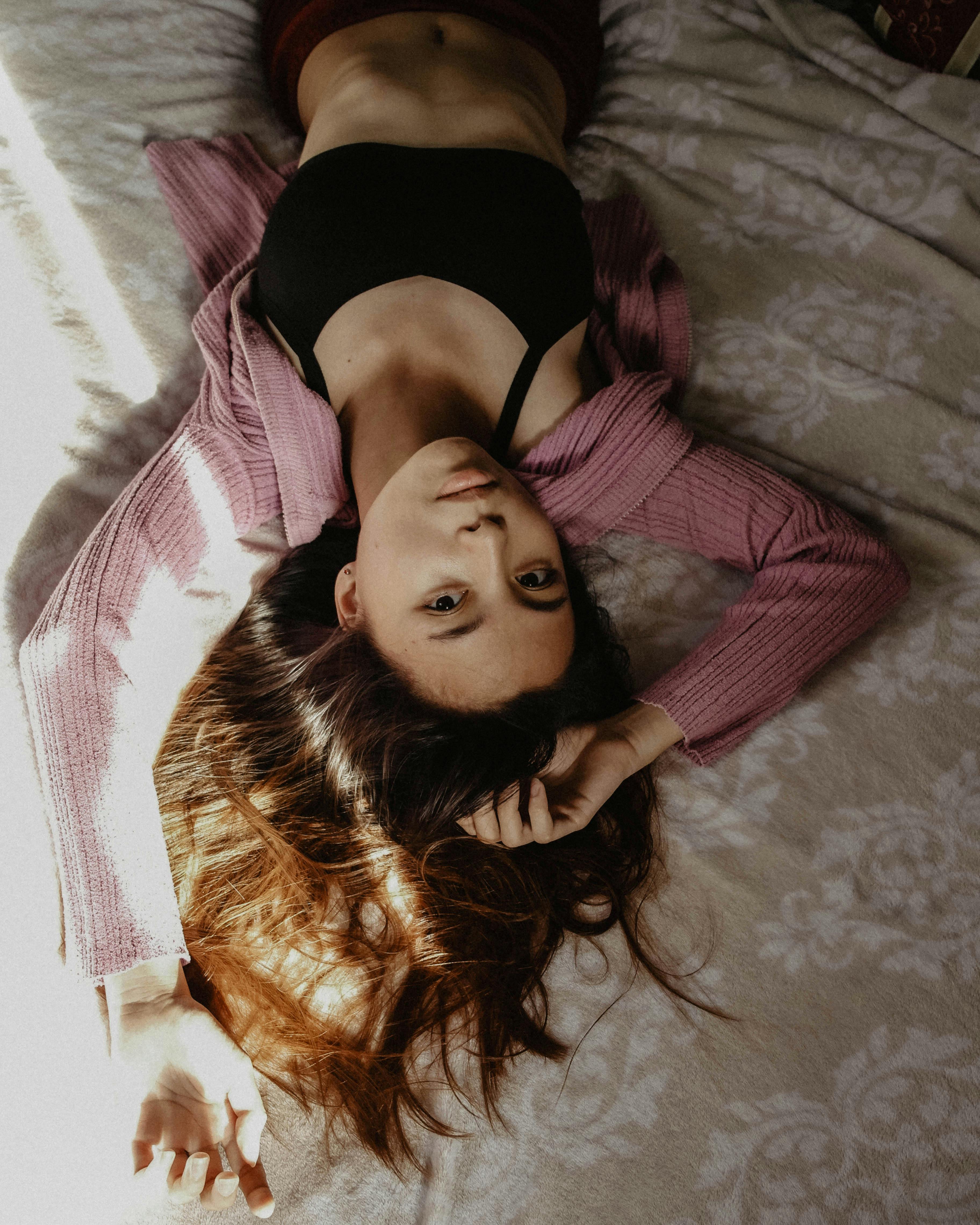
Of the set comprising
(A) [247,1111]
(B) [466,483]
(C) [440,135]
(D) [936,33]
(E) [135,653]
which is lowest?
(A) [247,1111]

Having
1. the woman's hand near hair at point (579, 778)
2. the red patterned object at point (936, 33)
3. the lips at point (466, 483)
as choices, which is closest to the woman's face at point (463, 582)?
the lips at point (466, 483)

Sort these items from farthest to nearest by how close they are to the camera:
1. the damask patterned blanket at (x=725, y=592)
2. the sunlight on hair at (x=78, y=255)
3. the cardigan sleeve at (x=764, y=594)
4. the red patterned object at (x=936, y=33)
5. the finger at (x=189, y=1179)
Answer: the red patterned object at (x=936, y=33), the sunlight on hair at (x=78, y=255), the cardigan sleeve at (x=764, y=594), the damask patterned blanket at (x=725, y=592), the finger at (x=189, y=1179)

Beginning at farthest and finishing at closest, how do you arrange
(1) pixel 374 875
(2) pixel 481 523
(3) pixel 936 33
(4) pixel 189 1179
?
(3) pixel 936 33, (1) pixel 374 875, (2) pixel 481 523, (4) pixel 189 1179

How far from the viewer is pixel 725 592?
47.5 inches

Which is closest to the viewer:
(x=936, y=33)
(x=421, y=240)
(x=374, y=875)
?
(x=374, y=875)

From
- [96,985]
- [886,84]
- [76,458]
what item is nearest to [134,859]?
[96,985]

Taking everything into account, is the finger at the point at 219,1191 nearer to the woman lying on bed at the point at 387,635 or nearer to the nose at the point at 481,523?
the woman lying on bed at the point at 387,635

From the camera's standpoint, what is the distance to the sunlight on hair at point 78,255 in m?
1.19

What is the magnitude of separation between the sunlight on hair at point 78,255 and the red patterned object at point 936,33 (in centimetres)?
125

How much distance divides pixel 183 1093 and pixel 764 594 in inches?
33.2

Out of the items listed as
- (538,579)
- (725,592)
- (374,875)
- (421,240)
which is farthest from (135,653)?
(725,592)

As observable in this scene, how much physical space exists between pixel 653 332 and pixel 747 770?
24.5 inches

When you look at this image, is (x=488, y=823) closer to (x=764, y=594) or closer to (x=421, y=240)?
(x=764, y=594)

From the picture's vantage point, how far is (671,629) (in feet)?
3.88
